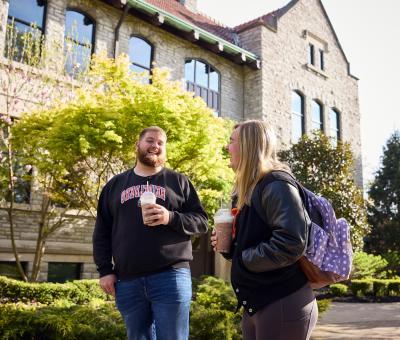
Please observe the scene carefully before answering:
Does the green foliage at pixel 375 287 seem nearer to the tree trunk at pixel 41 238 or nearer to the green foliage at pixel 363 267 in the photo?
the green foliage at pixel 363 267

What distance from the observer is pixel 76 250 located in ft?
39.9

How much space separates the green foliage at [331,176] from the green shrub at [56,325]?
11.8 metres

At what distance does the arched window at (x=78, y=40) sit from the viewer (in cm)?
1238

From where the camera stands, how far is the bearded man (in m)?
3.16

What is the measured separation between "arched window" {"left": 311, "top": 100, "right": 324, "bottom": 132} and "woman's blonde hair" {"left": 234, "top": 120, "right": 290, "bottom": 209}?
18493mm

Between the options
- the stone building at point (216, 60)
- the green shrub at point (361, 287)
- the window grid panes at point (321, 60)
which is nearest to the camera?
the stone building at point (216, 60)

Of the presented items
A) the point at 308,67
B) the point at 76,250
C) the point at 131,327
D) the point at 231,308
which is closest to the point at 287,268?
the point at 131,327

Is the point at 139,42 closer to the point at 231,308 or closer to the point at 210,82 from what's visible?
the point at 210,82

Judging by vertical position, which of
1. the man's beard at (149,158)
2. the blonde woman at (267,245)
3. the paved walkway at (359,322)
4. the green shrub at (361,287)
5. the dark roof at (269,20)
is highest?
the dark roof at (269,20)

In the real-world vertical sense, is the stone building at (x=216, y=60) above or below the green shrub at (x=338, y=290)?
above

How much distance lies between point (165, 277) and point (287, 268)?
1118mm

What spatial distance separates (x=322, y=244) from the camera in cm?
233

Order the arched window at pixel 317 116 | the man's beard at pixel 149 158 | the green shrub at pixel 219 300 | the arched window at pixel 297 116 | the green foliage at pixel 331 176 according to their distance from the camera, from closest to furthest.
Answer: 1. the man's beard at pixel 149 158
2. the green shrub at pixel 219 300
3. the green foliage at pixel 331 176
4. the arched window at pixel 297 116
5. the arched window at pixel 317 116

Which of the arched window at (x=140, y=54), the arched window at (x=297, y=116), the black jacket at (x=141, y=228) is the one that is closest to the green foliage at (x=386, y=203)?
the arched window at (x=297, y=116)
